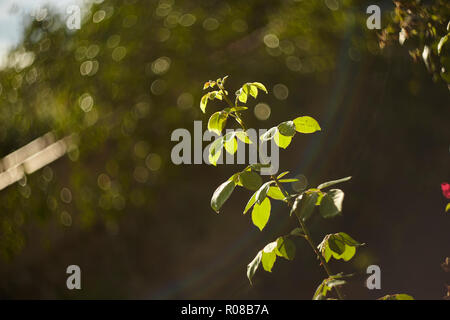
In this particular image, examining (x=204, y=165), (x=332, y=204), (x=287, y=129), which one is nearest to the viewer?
(x=332, y=204)

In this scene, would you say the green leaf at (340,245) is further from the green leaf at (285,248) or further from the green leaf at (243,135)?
the green leaf at (243,135)

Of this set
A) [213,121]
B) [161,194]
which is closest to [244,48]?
[161,194]

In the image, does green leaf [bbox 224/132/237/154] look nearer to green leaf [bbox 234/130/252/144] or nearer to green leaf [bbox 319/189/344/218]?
green leaf [bbox 234/130/252/144]

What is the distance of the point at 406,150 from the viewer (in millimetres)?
2518

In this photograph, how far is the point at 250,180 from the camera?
2.57ft

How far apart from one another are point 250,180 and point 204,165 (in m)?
1.87

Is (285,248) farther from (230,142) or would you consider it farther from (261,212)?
(230,142)

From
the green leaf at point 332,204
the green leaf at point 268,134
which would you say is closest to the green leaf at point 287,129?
the green leaf at point 268,134

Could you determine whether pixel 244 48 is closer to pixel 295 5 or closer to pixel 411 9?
pixel 295 5

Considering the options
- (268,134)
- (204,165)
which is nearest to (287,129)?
(268,134)

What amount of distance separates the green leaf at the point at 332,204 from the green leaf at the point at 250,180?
13 cm

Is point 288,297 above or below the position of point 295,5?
below

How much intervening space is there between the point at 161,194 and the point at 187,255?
328mm
